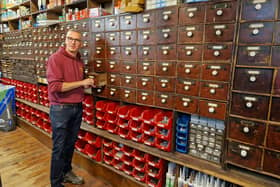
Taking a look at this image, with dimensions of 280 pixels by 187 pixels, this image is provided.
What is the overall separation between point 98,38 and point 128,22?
18.6 inches

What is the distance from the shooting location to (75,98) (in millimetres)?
2092

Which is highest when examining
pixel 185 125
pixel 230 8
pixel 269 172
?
pixel 230 8

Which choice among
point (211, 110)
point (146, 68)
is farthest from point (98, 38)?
point (211, 110)

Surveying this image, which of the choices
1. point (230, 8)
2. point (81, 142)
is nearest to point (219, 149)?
point (230, 8)

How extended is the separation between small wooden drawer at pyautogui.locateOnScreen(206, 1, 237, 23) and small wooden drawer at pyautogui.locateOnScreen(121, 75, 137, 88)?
876mm

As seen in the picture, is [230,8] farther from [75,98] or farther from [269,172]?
[75,98]

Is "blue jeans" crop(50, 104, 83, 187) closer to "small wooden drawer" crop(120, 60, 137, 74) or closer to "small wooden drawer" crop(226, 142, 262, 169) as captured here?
"small wooden drawer" crop(120, 60, 137, 74)

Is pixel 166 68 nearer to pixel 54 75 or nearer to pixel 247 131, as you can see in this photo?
pixel 247 131

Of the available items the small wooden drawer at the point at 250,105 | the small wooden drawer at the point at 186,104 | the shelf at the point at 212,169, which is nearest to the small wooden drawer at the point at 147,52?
the small wooden drawer at the point at 186,104

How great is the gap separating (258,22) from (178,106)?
862mm

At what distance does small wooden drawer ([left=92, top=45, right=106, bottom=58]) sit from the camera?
226cm

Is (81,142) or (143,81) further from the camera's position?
(81,142)

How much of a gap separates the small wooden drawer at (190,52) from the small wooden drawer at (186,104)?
330 millimetres

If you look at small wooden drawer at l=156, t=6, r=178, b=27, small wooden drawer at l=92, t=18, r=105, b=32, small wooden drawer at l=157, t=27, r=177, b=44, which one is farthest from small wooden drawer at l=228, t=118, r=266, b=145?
small wooden drawer at l=92, t=18, r=105, b=32
